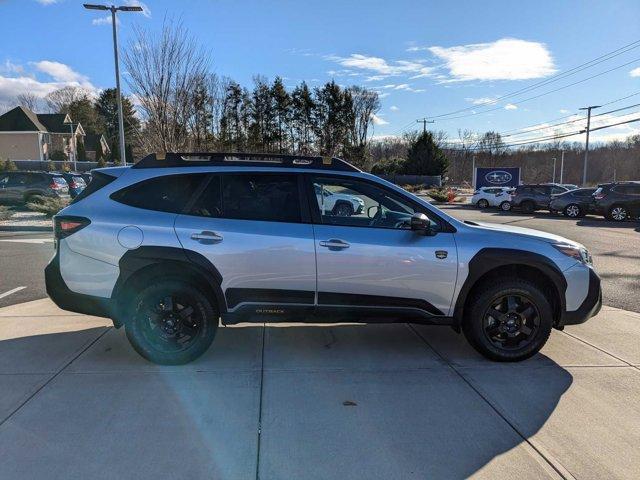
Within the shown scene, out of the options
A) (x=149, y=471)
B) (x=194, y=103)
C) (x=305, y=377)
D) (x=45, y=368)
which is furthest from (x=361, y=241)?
(x=194, y=103)

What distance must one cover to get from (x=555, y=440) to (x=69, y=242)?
407cm

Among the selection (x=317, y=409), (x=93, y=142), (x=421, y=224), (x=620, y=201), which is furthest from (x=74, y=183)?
(x=93, y=142)

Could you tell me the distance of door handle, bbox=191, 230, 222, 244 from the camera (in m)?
4.27

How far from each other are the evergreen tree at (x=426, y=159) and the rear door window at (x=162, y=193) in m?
57.8

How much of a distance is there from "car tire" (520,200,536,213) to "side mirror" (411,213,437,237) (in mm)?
25345

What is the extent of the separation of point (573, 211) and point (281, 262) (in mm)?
23813

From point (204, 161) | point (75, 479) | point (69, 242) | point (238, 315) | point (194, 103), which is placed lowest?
point (75, 479)

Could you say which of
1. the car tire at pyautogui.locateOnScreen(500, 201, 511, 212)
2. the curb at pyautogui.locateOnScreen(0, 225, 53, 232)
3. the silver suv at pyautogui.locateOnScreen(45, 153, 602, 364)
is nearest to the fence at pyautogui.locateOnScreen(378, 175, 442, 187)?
the car tire at pyautogui.locateOnScreen(500, 201, 511, 212)

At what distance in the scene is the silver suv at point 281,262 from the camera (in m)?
4.29

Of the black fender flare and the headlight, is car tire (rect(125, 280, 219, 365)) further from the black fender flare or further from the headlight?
the headlight

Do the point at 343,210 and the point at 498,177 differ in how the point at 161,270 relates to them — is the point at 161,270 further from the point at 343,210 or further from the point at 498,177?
the point at 498,177

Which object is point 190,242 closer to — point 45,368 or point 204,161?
point 204,161

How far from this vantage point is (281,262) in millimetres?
4277

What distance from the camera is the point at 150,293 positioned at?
4.31 m
